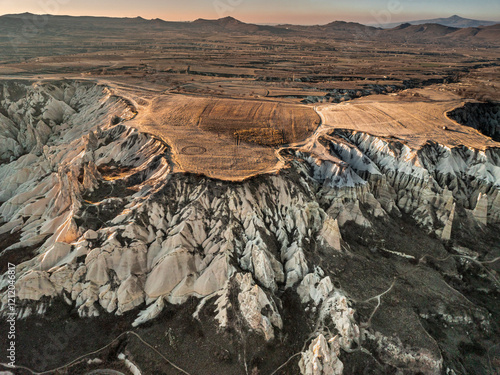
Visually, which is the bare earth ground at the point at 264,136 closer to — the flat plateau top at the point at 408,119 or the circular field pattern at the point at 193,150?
the circular field pattern at the point at 193,150

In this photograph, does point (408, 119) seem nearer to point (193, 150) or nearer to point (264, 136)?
point (264, 136)

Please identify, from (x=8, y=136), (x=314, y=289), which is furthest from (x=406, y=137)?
(x=8, y=136)

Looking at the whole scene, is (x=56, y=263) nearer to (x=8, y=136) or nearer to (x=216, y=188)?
(x=216, y=188)

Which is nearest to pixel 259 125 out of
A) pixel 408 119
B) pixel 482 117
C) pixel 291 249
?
pixel 291 249

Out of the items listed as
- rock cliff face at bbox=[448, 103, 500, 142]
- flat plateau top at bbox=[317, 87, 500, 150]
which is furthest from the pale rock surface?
rock cliff face at bbox=[448, 103, 500, 142]

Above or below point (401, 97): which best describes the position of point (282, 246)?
below

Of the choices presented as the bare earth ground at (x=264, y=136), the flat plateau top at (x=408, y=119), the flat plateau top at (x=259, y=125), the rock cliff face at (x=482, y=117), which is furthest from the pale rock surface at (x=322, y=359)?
the rock cliff face at (x=482, y=117)
